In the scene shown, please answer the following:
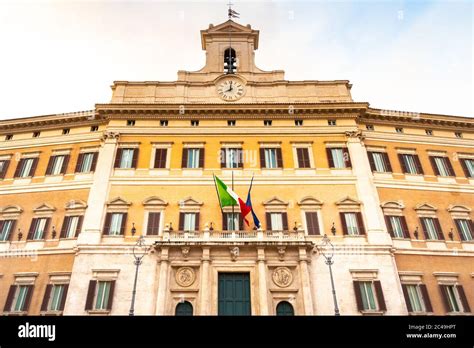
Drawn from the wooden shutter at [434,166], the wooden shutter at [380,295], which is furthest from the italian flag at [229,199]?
the wooden shutter at [434,166]

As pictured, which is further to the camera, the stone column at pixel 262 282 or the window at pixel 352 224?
the window at pixel 352 224

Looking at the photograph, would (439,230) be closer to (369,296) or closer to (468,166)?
(468,166)

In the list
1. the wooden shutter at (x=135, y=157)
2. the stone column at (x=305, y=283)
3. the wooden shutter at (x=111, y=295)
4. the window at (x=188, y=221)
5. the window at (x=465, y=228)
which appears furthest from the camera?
the wooden shutter at (x=135, y=157)

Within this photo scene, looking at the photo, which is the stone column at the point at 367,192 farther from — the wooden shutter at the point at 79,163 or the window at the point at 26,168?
the window at the point at 26,168

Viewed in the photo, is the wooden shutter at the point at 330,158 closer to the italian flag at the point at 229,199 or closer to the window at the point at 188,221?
the italian flag at the point at 229,199

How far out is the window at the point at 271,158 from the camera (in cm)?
2555

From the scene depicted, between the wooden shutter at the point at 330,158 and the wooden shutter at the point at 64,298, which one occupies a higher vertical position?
the wooden shutter at the point at 330,158

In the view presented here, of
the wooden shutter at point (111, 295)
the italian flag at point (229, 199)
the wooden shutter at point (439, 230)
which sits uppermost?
the italian flag at point (229, 199)

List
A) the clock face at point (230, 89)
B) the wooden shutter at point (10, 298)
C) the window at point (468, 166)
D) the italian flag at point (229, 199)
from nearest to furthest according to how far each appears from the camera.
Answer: the wooden shutter at point (10, 298) < the italian flag at point (229, 199) < the window at point (468, 166) < the clock face at point (230, 89)

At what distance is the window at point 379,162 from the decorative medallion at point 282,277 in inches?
407

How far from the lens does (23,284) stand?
21.5 metres
